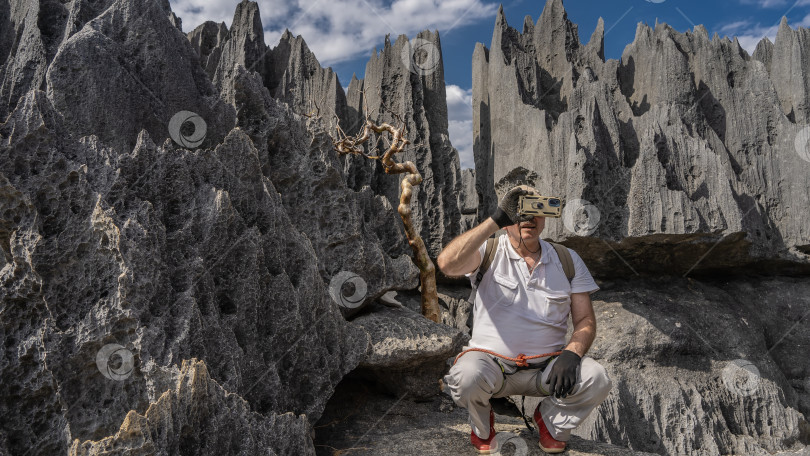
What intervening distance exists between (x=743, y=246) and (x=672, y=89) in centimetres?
295

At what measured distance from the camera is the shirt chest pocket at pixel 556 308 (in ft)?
11.7

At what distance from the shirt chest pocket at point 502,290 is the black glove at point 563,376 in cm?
49

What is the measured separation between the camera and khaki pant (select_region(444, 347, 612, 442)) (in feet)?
11.1

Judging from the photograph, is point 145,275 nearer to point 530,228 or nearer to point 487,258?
point 487,258

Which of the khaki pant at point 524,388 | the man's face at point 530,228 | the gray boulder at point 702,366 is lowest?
the gray boulder at point 702,366

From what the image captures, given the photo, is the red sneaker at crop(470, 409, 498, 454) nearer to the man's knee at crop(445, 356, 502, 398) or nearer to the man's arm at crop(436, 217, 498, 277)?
the man's knee at crop(445, 356, 502, 398)

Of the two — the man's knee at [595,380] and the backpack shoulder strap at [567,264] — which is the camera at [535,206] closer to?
the backpack shoulder strap at [567,264]

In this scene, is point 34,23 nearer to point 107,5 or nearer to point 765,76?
point 107,5

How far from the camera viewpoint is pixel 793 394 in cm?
788

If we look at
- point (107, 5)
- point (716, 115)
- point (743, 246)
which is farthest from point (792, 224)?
point (107, 5)

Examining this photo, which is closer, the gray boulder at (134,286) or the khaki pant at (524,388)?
the gray boulder at (134,286)

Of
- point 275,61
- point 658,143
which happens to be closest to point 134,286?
point 658,143

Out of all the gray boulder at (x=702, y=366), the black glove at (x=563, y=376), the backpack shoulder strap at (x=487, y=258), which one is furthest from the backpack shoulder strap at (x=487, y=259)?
the gray boulder at (x=702, y=366)

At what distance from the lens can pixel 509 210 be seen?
345 centimetres
